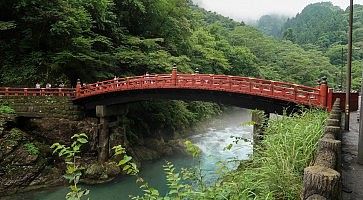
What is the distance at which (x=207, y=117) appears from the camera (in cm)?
4009

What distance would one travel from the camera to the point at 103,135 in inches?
859

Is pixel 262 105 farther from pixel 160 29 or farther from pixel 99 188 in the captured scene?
pixel 160 29

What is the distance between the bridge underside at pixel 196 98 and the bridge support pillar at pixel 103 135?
24.1 inches

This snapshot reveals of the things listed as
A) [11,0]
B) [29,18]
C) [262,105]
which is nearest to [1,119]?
[29,18]

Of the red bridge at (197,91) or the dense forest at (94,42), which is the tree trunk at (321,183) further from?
the dense forest at (94,42)

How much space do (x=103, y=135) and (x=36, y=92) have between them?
14.9 ft

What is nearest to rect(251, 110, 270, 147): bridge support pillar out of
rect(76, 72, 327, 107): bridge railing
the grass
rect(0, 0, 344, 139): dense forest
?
rect(76, 72, 327, 107): bridge railing

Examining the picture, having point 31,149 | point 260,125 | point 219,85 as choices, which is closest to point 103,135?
point 31,149

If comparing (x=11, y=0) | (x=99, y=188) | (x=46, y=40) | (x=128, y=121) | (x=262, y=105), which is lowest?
(x=99, y=188)

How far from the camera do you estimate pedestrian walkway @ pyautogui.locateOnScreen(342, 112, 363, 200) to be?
17.4 ft

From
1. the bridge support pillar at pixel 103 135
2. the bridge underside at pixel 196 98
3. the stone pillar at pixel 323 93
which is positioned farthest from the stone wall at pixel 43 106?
the stone pillar at pixel 323 93

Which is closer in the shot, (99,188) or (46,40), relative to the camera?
(99,188)

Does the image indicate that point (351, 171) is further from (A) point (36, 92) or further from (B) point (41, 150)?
(A) point (36, 92)

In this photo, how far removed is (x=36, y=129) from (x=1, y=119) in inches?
82.7
